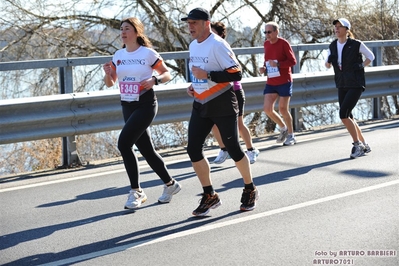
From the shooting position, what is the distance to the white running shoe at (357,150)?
31.6ft

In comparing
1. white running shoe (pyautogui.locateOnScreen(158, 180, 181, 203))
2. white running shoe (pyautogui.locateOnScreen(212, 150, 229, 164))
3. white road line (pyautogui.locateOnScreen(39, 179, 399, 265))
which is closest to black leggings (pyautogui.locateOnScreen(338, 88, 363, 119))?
white running shoe (pyautogui.locateOnScreen(212, 150, 229, 164))

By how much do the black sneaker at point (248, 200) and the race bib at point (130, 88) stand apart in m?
1.39

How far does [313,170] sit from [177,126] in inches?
130

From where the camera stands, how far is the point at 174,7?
15.3m

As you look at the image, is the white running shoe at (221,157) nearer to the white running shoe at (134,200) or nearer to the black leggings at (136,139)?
the black leggings at (136,139)

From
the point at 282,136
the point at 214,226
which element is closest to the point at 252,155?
the point at 282,136

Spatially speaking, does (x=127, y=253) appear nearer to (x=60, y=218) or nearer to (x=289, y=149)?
(x=60, y=218)

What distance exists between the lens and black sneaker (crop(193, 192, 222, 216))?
6.80 metres

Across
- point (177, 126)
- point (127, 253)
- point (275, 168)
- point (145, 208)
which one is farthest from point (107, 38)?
point (127, 253)

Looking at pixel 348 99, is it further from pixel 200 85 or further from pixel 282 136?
pixel 200 85

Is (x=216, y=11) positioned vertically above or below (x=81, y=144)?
above

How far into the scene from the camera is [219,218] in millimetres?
6715

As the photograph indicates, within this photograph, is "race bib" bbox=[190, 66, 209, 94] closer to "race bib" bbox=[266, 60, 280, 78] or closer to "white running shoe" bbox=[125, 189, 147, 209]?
"white running shoe" bbox=[125, 189, 147, 209]

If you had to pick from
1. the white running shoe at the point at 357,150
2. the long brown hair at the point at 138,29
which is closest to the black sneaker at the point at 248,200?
the long brown hair at the point at 138,29
